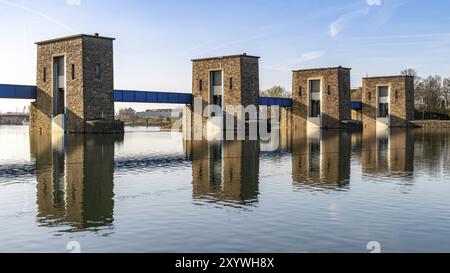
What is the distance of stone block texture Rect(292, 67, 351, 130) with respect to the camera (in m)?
73.2

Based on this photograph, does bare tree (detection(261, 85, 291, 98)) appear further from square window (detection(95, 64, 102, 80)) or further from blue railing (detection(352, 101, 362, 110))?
square window (detection(95, 64, 102, 80))

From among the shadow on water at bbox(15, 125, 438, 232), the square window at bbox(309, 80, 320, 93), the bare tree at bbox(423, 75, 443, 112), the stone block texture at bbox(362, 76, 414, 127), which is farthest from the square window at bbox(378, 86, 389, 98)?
the shadow on water at bbox(15, 125, 438, 232)

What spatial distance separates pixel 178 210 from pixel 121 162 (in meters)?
12.5

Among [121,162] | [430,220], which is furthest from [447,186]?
[121,162]

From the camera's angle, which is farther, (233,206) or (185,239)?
(233,206)

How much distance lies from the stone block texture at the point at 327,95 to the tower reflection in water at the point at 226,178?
48.8m

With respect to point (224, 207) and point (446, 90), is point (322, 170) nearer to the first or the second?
point (224, 207)

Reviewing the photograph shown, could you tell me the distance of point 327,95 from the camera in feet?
243

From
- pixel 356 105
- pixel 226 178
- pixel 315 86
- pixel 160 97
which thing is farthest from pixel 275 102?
pixel 226 178

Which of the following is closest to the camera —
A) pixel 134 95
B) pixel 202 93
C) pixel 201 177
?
pixel 201 177

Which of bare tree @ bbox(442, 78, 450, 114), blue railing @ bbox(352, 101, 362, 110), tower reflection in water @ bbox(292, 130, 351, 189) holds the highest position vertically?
bare tree @ bbox(442, 78, 450, 114)

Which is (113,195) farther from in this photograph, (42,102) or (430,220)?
(42,102)

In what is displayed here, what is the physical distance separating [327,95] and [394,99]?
1722 cm

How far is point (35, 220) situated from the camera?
36.2 ft
